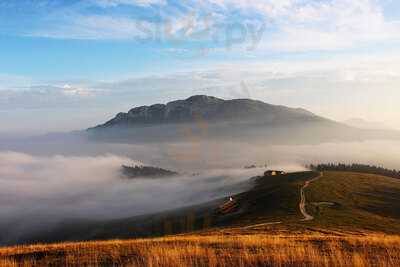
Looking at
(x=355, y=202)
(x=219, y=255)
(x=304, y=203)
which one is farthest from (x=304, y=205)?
(x=219, y=255)

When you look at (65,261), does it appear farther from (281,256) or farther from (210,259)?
(281,256)

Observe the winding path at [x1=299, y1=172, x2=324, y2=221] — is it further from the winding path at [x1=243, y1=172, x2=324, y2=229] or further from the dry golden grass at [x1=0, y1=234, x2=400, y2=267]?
the dry golden grass at [x1=0, y1=234, x2=400, y2=267]

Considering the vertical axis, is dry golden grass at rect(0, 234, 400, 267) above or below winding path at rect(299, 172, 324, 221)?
above

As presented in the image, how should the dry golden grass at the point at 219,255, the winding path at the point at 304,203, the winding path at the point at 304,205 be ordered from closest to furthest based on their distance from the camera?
1. the dry golden grass at the point at 219,255
2. the winding path at the point at 304,205
3. the winding path at the point at 304,203

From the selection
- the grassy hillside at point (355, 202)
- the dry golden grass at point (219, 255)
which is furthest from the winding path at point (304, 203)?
the dry golden grass at point (219, 255)

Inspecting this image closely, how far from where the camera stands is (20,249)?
37.0m

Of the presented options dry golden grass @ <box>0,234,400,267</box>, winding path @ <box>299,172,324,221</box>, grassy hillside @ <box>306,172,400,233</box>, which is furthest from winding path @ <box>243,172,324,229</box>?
dry golden grass @ <box>0,234,400,267</box>

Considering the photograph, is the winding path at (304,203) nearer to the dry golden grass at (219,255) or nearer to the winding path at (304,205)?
the winding path at (304,205)

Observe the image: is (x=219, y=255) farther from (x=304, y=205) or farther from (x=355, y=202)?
(x=355, y=202)

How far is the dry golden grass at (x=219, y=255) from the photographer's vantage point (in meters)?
26.3

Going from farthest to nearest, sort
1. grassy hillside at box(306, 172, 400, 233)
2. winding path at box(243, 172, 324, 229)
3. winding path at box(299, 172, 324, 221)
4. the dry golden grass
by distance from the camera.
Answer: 1. winding path at box(299, 172, 324, 221)
2. grassy hillside at box(306, 172, 400, 233)
3. winding path at box(243, 172, 324, 229)
4. the dry golden grass

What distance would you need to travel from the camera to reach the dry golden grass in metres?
26.3

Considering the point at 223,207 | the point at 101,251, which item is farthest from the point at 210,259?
the point at 223,207

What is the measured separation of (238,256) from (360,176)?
593 ft
